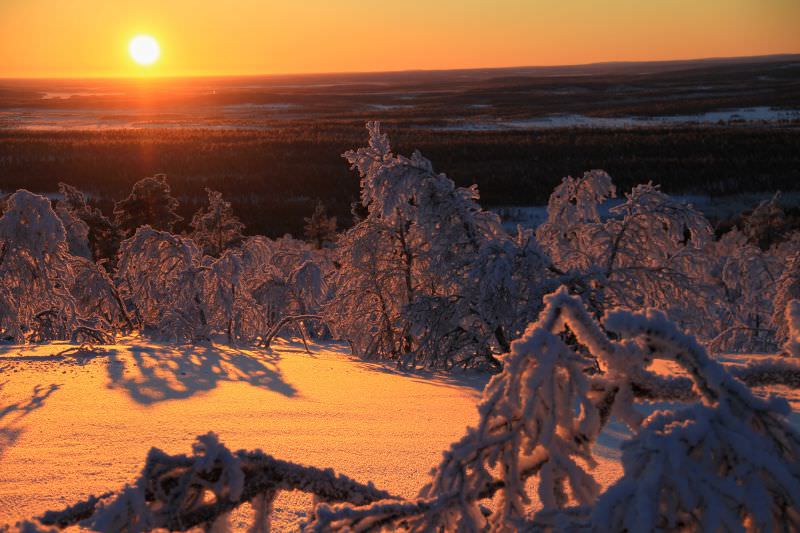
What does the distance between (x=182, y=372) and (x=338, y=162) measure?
66767mm

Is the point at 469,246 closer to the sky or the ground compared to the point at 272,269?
closer to the sky

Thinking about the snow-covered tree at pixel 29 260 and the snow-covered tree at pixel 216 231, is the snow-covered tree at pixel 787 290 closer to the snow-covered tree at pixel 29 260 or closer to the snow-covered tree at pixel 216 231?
the snow-covered tree at pixel 29 260

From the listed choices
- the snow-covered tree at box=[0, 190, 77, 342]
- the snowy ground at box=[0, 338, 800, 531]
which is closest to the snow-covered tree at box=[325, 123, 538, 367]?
the snowy ground at box=[0, 338, 800, 531]

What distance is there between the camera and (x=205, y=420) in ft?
11.4

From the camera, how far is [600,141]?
252ft

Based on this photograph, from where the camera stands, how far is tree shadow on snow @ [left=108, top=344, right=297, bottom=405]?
427 centimetres

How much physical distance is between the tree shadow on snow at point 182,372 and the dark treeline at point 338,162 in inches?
1365

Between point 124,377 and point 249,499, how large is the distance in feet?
11.4

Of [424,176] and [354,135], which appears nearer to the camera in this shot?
[424,176]

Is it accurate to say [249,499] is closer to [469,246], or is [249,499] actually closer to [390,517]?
[390,517]

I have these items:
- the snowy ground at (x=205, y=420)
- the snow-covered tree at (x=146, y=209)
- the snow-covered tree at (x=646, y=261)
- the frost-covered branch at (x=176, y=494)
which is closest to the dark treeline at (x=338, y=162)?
the snow-covered tree at (x=146, y=209)

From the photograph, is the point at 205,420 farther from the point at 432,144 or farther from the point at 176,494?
the point at 432,144

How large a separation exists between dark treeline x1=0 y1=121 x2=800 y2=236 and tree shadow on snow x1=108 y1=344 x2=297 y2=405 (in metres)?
34.7

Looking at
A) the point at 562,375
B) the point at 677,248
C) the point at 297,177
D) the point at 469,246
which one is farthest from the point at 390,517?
the point at 297,177
